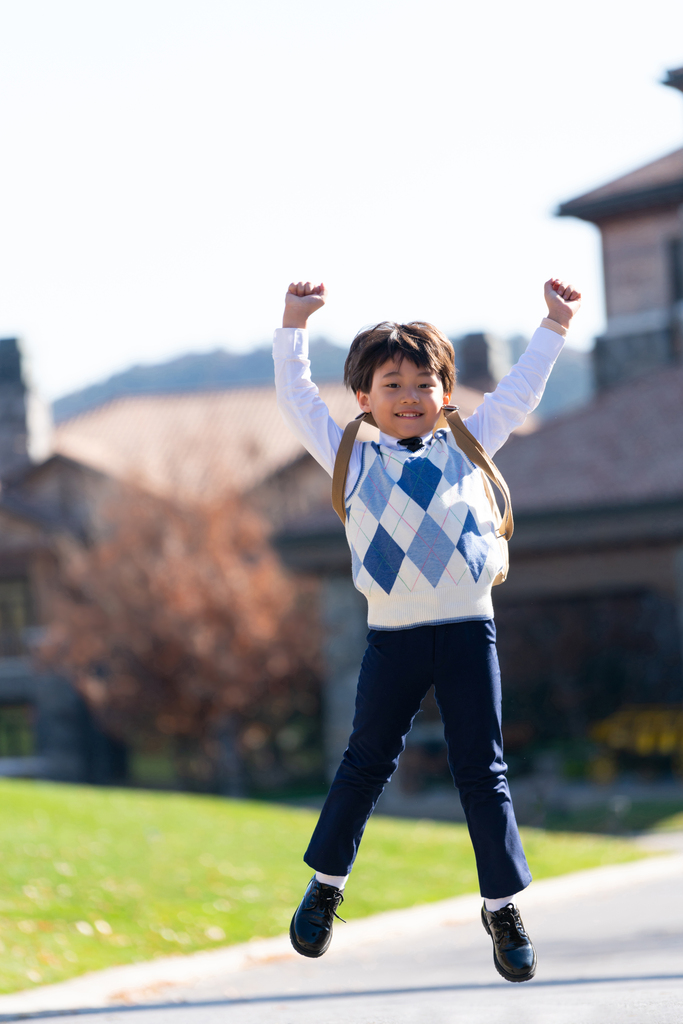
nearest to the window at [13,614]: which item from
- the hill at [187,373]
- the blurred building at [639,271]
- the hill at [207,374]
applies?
the blurred building at [639,271]

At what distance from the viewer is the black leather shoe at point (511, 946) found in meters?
3.49

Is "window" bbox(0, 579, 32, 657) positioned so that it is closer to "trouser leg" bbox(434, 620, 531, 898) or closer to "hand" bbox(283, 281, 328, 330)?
"hand" bbox(283, 281, 328, 330)

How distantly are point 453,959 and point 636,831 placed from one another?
711 centimetres

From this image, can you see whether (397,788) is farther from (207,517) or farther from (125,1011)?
(125,1011)

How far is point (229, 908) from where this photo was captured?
8750mm

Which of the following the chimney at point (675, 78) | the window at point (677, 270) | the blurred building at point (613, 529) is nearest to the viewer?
the chimney at point (675, 78)

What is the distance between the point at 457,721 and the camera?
364 centimetres

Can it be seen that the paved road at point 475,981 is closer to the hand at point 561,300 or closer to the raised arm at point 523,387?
the raised arm at point 523,387

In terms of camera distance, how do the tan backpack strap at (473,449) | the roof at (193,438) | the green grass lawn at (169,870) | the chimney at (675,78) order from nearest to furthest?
the tan backpack strap at (473,449) → the chimney at (675,78) → the green grass lawn at (169,870) → the roof at (193,438)

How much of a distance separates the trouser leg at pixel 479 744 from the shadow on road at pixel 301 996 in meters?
2.23

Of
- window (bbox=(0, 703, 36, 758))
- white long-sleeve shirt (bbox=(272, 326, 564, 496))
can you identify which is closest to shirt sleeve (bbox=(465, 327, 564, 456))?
white long-sleeve shirt (bbox=(272, 326, 564, 496))

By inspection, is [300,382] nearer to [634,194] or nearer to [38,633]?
[634,194]

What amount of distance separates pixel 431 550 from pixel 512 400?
1.95ft

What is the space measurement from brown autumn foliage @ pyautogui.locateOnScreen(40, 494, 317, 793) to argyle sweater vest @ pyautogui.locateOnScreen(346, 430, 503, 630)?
18.0 metres
